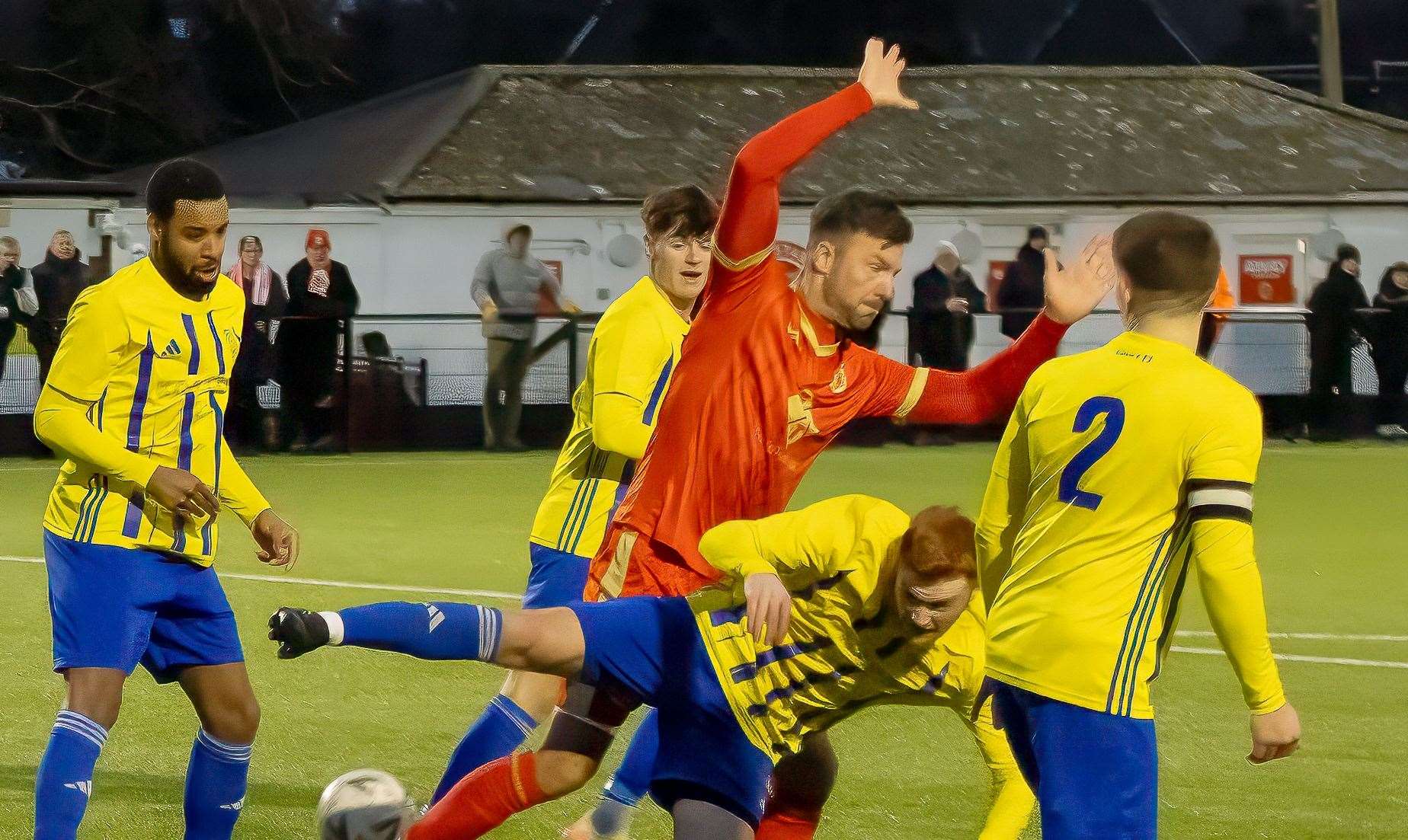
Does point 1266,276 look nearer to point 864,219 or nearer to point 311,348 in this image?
point 311,348

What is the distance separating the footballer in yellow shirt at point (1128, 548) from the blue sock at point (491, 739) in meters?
1.79

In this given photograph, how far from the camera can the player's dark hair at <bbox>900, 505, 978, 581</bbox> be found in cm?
392

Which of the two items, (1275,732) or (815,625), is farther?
(815,625)

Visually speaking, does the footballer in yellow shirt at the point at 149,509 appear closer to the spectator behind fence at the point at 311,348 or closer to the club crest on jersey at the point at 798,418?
the club crest on jersey at the point at 798,418

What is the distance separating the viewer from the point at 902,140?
91.0ft

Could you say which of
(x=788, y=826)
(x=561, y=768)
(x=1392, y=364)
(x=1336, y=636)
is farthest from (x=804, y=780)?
(x=1392, y=364)

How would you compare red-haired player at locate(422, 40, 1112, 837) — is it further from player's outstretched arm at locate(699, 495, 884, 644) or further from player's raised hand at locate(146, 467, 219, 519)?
player's raised hand at locate(146, 467, 219, 519)

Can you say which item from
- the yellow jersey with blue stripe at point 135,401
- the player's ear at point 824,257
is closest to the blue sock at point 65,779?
the yellow jersey with blue stripe at point 135,401

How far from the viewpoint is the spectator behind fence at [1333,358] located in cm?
1808

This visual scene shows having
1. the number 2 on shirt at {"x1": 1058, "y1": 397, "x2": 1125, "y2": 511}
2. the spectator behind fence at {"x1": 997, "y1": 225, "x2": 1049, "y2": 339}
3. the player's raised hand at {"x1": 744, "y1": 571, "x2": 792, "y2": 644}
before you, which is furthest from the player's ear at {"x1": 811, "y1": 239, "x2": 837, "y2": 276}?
the spectator behind fence at {"x1": 997, "y1": 225, "x2": 1049, "y2": 339}

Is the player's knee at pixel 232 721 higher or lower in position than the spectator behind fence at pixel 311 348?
higher

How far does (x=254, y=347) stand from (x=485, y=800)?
40.4ft

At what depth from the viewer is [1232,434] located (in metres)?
3.70

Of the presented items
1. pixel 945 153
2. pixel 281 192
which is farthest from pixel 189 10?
pixel 945 153
